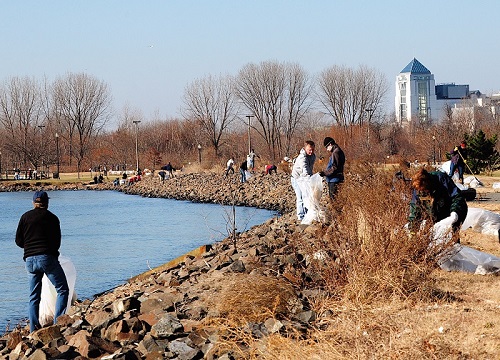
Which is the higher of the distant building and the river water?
the distant building

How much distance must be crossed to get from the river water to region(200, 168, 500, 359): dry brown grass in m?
6.13

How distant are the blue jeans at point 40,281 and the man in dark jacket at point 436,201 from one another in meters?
4.31

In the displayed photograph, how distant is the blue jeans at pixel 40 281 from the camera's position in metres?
10.1

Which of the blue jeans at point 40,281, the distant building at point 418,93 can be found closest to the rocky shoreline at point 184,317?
the blue jeans at point 40,281

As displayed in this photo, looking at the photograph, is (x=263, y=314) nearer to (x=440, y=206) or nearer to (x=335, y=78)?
(x=440, y=206)

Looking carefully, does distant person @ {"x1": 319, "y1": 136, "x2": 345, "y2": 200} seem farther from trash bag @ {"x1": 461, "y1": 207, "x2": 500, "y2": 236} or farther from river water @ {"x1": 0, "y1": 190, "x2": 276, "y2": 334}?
river water @ {"x1": 0, "y1": 190, "x2": 276, "y2": 334}

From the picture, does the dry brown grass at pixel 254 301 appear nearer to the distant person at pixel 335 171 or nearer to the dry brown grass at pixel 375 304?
the dry brown grass at pixel 375 304

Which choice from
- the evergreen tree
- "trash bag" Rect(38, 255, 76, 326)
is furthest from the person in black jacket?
the evergreen tree

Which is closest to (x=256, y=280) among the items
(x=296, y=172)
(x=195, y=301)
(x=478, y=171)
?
(x=195, y=301)

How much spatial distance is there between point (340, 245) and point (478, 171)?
27940 mm

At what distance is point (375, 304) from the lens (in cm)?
843

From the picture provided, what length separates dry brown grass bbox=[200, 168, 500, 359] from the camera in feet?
21.5

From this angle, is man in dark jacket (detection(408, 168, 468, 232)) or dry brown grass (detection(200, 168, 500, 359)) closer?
dry brown grass (detection(200, 168, 500, 359))

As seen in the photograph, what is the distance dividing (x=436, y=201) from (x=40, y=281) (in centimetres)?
501
